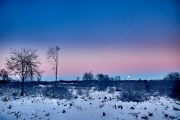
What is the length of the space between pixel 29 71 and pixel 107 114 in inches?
704

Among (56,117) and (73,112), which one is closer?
(56,117)

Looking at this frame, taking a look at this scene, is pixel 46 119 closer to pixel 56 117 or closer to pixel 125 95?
pixel 56 117

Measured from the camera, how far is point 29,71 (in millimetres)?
27797

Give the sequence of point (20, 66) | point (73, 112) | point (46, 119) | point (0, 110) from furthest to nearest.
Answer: point (20, 66) → point (73, 112) → point (0, 110) → point (46, 119)

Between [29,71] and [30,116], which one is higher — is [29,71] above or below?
above

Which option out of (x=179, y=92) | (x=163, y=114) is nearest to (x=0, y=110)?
(x=163, y=114)

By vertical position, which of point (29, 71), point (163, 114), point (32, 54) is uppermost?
point (32, 54)

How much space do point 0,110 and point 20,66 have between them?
1394cm

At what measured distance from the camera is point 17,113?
13930 mm

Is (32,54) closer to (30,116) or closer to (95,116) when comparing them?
(30,116)

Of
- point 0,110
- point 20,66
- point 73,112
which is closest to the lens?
point 0,110

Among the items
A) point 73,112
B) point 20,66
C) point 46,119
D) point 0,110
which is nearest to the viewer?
point 46,119

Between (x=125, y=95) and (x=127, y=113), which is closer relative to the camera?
(x=127, y=113)

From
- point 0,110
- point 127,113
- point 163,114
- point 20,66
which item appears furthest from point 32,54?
point 163,114
